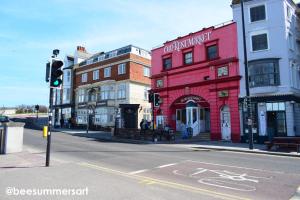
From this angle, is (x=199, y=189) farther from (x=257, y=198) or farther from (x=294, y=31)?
(x=294, y=31)

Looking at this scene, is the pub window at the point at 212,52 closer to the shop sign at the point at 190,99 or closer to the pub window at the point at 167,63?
the shop sign at the point at 190,99

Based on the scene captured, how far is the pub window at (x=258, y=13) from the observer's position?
25797 millimetres

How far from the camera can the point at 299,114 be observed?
82.3ft

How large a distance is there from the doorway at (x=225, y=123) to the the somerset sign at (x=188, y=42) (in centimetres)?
745

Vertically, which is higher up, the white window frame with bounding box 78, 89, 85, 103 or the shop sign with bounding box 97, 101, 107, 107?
the white window frame with bounding box 78, 89, 85, 103

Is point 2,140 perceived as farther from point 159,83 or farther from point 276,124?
point 159,83

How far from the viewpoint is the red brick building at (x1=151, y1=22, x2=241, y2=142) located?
2706 centimetres

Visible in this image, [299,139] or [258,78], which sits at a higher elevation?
[258,78]

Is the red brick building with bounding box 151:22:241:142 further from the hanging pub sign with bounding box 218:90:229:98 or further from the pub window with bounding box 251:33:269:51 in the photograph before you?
the pub window with bounding box 251:33:269:51

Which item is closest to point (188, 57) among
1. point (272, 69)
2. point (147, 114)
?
point (272, 69)

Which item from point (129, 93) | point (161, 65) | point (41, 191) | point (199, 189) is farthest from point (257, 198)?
point (129, 93)

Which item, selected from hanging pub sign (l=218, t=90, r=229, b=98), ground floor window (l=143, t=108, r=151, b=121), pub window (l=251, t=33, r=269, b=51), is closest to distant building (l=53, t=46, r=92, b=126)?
ground floor window (l=143, t=108, r=151, b=121)

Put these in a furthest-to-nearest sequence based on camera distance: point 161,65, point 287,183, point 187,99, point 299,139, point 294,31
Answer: point 161,65, point 187,99, point 294,31, point 299,139, point 287,183

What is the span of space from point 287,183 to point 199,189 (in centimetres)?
284
